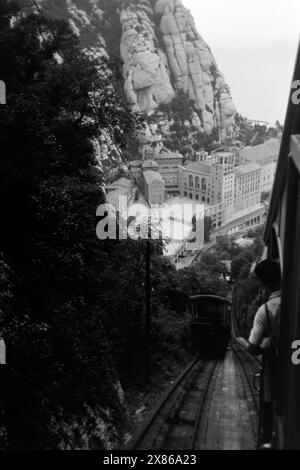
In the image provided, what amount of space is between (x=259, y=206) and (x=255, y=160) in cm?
1018

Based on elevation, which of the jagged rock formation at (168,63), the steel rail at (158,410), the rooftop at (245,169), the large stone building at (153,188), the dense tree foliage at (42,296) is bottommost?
the steel rail at (158,410)

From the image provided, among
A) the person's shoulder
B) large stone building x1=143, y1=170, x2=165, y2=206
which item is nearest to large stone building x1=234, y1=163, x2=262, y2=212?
large stone building x1=143, y1=170, x2=165, y2=206

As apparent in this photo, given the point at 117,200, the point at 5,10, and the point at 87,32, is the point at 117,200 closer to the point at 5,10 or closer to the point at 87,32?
the point at 5,10

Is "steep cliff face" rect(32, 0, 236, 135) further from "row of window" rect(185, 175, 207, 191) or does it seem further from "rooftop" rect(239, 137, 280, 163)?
"row of window" rect(185, 175, 207, 191)

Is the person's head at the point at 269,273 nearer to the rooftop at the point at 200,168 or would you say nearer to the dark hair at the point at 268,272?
the dark hair at the point at 268,272

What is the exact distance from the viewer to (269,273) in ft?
9.65

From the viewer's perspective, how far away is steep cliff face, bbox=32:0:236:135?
107250mm

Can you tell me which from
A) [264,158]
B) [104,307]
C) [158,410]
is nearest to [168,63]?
[264,158]

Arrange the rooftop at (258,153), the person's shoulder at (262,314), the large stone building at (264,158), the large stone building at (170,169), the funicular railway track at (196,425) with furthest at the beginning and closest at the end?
the rooftop at (258,153) < the large stone building at (264,158) < the large stone building at (170,169) < the funicular railway track at (196,425) < the person's shoulder at (262,314)

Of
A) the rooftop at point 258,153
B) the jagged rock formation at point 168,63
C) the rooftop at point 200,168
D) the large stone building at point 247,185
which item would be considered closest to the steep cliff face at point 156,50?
the jagged rock formation at point 168,63

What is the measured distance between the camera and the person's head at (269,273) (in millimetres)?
2920

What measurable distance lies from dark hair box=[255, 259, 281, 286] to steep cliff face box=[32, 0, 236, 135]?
104622 millimetres

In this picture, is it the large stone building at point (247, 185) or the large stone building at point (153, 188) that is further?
the large stone building at point (247, 185)

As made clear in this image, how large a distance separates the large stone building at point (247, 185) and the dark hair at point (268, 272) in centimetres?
7963
